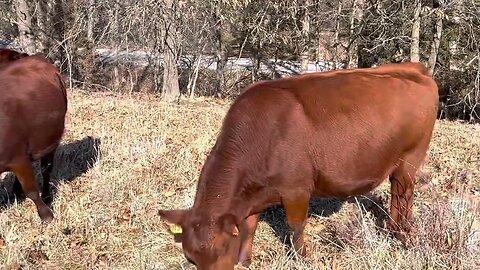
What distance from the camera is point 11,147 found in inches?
239

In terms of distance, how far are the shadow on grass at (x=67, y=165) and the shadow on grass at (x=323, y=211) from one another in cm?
272

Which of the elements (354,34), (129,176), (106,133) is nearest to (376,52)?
(354,34)

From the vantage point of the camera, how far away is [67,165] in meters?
7.95

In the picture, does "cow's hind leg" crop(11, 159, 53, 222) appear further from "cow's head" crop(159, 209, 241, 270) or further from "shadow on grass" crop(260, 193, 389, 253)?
"cow's head" crop(159, 209, 241, 270)

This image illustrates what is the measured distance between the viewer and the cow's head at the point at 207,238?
3.98 metres

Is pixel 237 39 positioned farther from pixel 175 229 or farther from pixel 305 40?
pixel 175 229

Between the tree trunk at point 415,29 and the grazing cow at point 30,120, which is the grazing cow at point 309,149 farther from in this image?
the tree trunk at point 415,29

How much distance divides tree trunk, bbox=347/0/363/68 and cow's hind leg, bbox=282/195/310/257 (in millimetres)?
12610

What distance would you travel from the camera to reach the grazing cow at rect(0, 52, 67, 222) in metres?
6.11

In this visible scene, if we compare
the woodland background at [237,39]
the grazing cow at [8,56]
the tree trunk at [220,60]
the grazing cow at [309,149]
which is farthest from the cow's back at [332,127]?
the tree trunk at [220,60]

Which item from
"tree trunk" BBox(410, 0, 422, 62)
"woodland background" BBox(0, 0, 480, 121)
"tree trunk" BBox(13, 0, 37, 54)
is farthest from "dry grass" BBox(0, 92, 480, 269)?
"tree trunk" BBox(13, 0, 37, 54)

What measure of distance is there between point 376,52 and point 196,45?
6496mm

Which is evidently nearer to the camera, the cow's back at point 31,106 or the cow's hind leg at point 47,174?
the cow's back at point 31,106

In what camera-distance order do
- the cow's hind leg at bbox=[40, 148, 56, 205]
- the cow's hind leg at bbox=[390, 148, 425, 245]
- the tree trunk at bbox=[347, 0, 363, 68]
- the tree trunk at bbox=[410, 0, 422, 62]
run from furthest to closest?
the tree trunk at bbox=[347, 0, 363, 68], the tree trunk at bbox=[410, 0, 422, 62], the cow's hind leg at bbox=[40, 148, 56, 205], the cow's hind leg at bbox=[390, 148, 425, 245]
